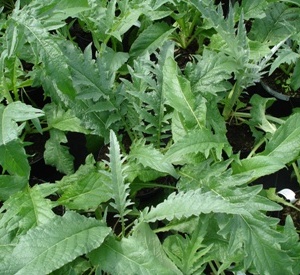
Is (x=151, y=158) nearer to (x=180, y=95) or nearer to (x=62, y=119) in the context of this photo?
(x=180, y=95)

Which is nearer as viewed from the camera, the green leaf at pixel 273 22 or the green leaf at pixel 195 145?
the green leaf at pixel 195 145

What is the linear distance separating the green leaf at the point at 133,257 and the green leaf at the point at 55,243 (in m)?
0.05

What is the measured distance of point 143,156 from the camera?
→ 1333 mm

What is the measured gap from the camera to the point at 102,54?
1.63 metres

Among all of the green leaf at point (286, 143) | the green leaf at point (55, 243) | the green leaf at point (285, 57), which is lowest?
the green leaf at point (55, 243)

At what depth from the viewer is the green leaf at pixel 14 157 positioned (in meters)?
1.23

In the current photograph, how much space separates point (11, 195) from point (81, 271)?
0.27m

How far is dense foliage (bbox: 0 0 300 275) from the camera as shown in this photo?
115 centimetres

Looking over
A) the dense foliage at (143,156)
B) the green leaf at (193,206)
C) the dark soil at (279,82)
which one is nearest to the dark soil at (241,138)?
the dense foliage at (143,156)

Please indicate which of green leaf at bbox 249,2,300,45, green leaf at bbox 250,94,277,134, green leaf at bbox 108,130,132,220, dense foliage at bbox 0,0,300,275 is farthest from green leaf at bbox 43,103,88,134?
green leaf at bbox 249,2,300,45

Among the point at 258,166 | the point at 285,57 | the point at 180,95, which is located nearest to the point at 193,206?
the point at 258,166

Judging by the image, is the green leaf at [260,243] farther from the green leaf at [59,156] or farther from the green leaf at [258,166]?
the green leaf at [59,156]

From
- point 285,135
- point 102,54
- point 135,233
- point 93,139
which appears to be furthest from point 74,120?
point 285,135

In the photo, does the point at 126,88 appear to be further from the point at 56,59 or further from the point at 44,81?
the point at 56,59
